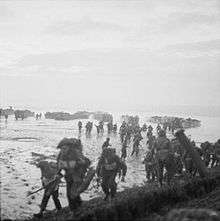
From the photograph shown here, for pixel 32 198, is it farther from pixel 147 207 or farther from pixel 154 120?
pixel 154 120

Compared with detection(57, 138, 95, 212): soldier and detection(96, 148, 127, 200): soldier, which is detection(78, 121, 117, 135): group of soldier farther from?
detection(57, 138, 95, 212): soldier

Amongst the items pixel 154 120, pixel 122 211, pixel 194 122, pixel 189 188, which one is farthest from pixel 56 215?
pixel 154 120

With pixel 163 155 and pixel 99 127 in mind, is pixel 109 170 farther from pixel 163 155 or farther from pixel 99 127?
pixel 99 127

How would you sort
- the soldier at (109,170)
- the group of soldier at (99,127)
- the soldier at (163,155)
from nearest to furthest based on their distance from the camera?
the soldier at (109,170) → the soldier at (163,155) → the group of soldier at (99,127)

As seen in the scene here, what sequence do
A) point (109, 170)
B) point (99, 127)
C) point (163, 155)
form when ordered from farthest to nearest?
point (99, 127), point (163, 155), point (109, 170)

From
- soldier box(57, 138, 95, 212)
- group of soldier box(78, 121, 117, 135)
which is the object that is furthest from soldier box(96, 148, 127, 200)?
group of soldier box(78, 121, 117, 135)

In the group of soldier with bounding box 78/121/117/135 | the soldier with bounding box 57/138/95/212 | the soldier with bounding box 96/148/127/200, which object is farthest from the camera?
the group of soldier with bounding box 78/121/117/135

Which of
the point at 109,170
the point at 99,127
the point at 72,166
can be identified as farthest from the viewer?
the point at 99,127

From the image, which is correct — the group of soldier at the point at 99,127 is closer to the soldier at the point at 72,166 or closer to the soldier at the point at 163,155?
the soldier at the point at 163,155

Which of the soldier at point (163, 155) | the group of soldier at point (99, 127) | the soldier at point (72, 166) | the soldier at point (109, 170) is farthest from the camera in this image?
the group of soldier at point (99, 127)

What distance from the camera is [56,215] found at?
11219 mm

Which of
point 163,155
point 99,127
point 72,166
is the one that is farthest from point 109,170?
point 99,127

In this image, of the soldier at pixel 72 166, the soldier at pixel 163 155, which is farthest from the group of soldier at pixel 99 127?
the soldier at pixel 72 166

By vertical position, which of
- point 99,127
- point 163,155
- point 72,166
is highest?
point 72,166
